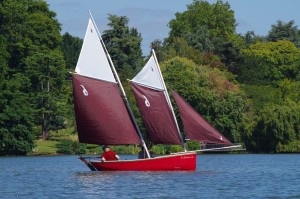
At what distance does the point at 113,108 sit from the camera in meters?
57.3

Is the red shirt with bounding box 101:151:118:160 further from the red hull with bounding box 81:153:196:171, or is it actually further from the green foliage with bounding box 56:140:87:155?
the green foliage with bounding box 56:140:87:155

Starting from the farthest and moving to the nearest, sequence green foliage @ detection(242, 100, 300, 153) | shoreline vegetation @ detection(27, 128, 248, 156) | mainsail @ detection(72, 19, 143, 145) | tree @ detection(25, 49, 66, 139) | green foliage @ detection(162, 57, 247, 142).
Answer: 1. tree @ detection(25, 49, 66, 139)
2. green foliage @ detection(162, 57, 247, 142)
3. shoreline vegetation @ detection(27, 128, 248, 156)
4. green foliage @ detection(242, 100, 300, 153)
5. mainsail @ detection(72, 19, 143, 145)

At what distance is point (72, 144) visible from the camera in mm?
96250

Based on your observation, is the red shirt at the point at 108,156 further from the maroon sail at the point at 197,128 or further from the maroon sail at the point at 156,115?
the maroon sail at the point at 197,128

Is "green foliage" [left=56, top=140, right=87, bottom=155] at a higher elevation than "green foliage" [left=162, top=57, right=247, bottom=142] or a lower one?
lower

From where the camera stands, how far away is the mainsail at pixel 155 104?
56875 mm

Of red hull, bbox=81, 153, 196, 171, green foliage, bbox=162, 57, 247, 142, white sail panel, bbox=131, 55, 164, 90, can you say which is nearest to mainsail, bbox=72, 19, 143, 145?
red hull, bbox=81, 153, 196, 171

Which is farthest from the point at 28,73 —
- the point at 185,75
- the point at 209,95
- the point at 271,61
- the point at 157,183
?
the point at 157,183

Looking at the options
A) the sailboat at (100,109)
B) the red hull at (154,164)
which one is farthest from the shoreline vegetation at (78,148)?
the red hull at (154,164)

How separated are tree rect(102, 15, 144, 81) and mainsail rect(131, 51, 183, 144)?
214 ft

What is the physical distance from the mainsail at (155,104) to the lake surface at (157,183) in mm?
2749

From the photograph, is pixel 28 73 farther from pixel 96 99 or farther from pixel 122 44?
pixel 96 99

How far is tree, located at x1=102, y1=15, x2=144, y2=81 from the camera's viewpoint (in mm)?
123919

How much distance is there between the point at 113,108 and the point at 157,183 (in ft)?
28.3
